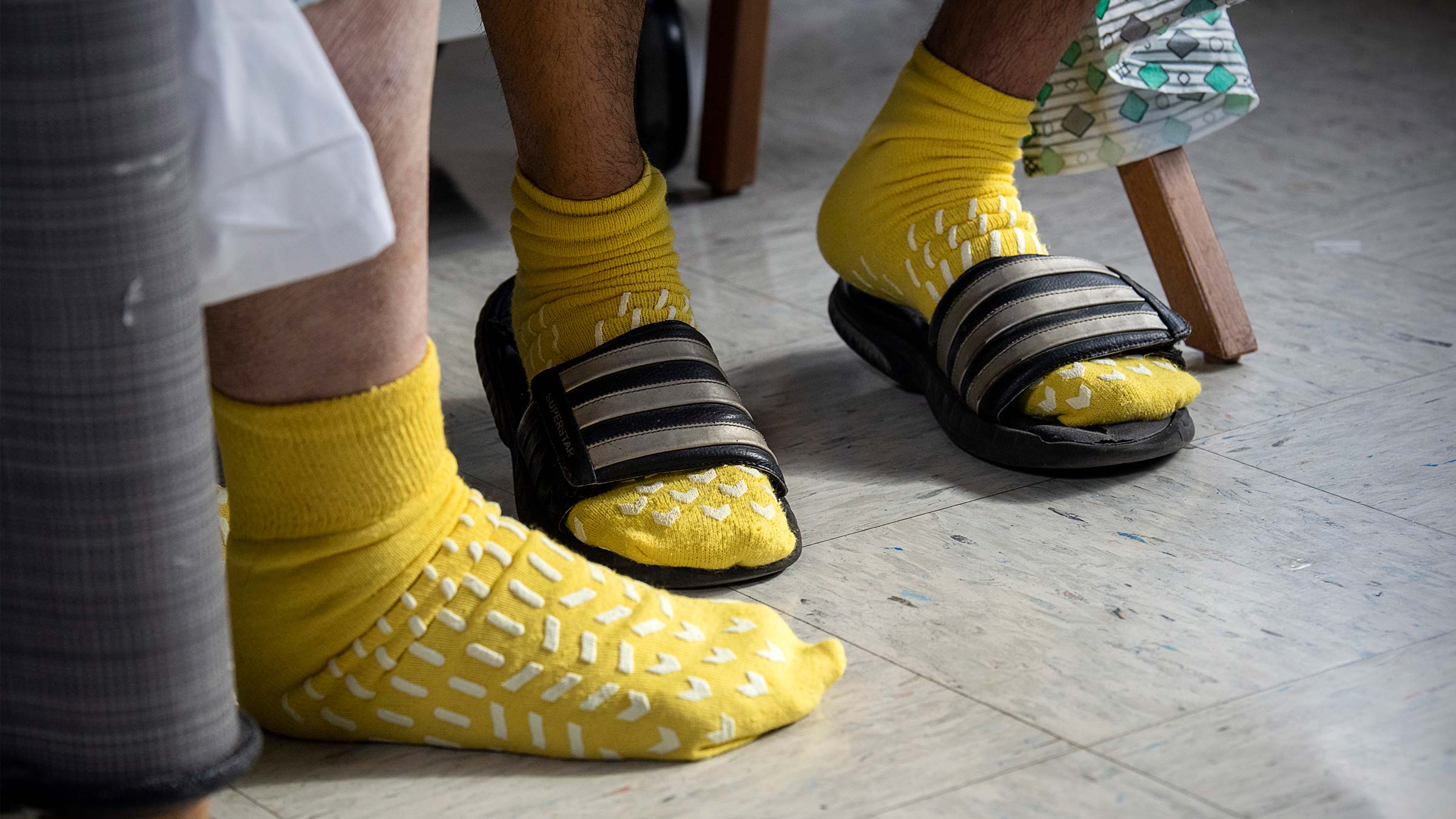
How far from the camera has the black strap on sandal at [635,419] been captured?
0.77 metres

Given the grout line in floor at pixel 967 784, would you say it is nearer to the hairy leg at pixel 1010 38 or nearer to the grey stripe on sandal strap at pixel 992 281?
the grey stripe on sandal strap at pixel 992 281

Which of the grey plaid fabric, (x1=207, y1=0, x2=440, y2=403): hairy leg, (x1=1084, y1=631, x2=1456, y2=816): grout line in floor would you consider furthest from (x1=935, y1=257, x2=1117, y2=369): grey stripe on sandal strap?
the grey plaid fabric

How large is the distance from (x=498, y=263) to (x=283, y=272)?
87 cm

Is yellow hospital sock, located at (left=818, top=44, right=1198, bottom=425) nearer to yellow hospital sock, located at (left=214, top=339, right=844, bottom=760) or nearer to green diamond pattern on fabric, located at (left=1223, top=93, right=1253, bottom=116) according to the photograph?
green diamond pattern on fabric, located at (left=1223, top=93, right=1253, bottom=116)

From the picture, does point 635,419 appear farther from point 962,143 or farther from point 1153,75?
point 1153,75

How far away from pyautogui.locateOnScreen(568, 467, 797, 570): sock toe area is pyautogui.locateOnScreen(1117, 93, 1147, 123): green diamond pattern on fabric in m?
0.45

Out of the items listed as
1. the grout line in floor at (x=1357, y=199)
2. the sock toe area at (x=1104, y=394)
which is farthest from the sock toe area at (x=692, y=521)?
the grout line in floor at (x=1357, y=199)

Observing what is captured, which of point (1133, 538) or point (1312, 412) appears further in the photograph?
point (1312, 412)

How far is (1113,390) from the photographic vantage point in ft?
2.82

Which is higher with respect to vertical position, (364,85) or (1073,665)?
(364,85)

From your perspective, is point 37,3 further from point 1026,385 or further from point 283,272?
point 1026,385

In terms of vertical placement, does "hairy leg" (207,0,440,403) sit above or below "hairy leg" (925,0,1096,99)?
above

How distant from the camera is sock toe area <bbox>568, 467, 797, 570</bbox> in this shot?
735 mm

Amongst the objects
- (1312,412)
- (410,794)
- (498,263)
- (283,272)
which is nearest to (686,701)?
(410,794)
